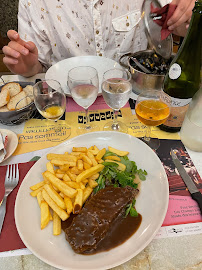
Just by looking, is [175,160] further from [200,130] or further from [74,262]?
[74,262]

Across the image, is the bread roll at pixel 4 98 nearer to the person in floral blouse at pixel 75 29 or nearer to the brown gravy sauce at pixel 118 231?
the person in floral blouse at pixel 75 29

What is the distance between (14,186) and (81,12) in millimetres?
1339

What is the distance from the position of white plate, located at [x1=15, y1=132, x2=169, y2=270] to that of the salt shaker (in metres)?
0.23

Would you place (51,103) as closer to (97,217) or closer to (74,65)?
(74,65)

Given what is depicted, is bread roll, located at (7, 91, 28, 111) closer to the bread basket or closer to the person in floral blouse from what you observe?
the bread basket

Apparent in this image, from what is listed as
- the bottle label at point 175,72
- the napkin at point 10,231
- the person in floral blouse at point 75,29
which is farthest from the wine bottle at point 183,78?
the napkin at point 10,231

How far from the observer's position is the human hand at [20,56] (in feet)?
4.35

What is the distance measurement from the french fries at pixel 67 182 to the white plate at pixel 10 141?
0.21 metres

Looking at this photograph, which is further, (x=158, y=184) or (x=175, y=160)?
(x=175, y=160)

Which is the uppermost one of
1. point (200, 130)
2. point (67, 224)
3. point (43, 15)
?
point (43, 15)

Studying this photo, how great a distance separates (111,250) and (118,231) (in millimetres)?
72

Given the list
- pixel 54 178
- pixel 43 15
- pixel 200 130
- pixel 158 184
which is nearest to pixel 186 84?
pixel 200 130

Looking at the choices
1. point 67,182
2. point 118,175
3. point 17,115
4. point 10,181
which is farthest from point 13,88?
point 118,175

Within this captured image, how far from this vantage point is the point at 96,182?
93 centimetres
